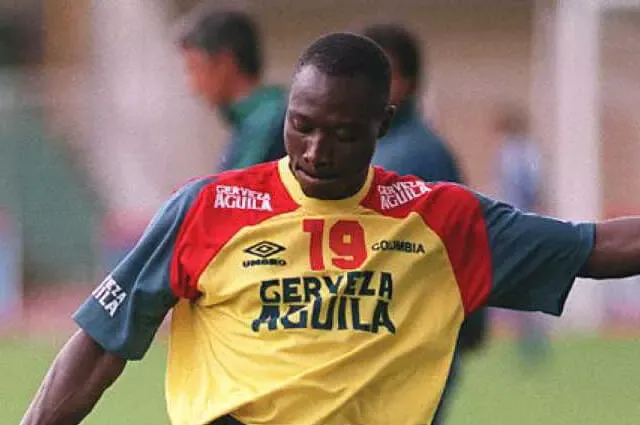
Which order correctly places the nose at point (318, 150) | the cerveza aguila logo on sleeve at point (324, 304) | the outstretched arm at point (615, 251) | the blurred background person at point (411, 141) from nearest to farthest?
the nose at point (318, 150) < the cerveza aguila logo on sleeve at point (324, 304) < the outstretched arm at point (615, 251) < the blurred background person at point (411, 141)

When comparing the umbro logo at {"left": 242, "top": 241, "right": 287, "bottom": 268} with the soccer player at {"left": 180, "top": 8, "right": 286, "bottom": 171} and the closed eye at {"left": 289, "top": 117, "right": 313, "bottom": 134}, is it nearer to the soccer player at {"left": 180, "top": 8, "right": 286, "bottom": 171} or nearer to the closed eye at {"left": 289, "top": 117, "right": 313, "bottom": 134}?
the closed eye at {"left": 289, "top": 117, "right": 313, "bottom": 134}

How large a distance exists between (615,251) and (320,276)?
0.72 metres

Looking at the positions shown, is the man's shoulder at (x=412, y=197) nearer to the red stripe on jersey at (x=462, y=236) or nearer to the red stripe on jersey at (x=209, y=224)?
the red stripe on jersey at (x=462, y=236)

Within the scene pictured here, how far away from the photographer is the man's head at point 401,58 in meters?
6.90

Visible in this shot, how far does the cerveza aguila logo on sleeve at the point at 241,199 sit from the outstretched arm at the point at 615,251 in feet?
2.59

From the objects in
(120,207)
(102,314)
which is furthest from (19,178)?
(102,314)

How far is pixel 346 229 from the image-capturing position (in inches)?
163

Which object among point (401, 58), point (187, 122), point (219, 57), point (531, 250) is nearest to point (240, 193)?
point (531, 250)

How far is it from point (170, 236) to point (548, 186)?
17.5 metres

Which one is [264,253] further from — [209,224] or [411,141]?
[411,141]

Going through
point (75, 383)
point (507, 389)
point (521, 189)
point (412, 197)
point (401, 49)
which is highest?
point (401, 49)

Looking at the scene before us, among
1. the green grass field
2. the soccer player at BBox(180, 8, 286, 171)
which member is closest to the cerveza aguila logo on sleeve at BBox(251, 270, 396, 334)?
the soccer player at BBox(180, 8, 286, 171)

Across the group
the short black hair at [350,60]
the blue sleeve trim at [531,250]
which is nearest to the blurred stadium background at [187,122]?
the blue sleeve trim at [531,250]

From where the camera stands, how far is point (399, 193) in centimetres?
423
